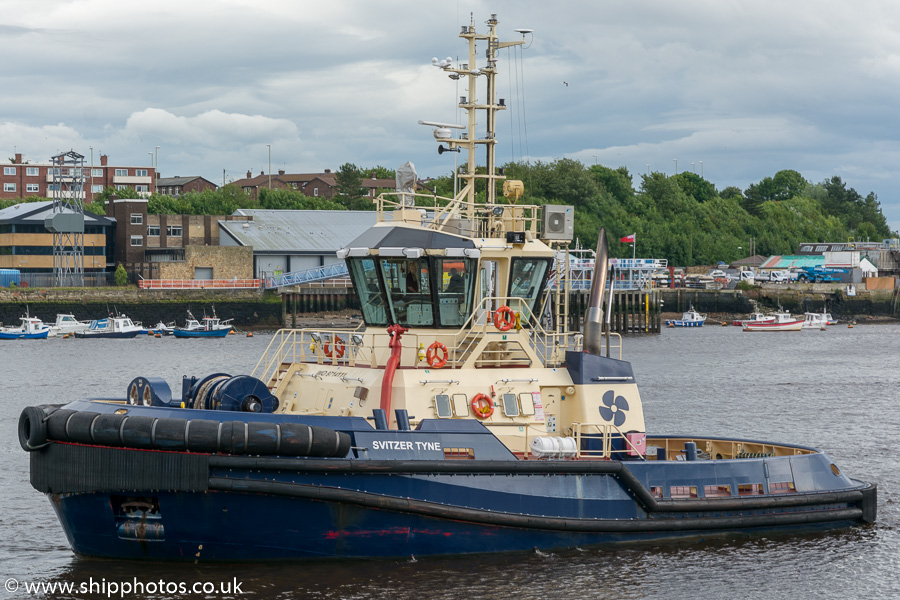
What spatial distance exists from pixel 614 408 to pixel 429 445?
126 inches

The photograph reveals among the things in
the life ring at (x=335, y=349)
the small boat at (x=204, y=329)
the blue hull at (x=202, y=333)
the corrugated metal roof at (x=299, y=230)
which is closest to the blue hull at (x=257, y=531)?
the life ring at (x=335, y=349)

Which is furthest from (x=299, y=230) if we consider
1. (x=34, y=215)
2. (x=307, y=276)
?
(x=34, y=215)

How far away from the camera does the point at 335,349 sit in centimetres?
1518

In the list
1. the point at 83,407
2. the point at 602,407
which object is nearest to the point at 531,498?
the point at 602,407

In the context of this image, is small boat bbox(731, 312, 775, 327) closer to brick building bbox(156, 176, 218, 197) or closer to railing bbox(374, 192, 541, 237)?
railing bbox(374, 192, 541, 237)

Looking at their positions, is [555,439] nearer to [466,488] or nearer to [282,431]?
[466,488]

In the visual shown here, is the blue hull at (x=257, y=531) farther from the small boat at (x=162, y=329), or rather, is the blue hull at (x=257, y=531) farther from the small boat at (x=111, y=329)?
the small boat at (x=162, y=329)

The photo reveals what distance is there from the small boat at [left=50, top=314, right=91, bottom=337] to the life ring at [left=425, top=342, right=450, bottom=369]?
53066mm

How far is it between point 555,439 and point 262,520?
3884mm

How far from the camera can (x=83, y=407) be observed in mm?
13125

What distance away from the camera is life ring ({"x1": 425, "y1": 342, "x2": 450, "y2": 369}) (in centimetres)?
1418

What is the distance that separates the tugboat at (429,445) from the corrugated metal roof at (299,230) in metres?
60.0

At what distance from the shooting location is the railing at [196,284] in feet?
230

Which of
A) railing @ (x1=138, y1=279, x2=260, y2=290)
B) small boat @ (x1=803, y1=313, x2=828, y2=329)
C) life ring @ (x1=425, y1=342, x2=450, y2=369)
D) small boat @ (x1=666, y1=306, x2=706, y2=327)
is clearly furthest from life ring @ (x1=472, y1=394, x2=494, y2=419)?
small boat @ (x1=803, y1=313, x2=828, y2=329)
